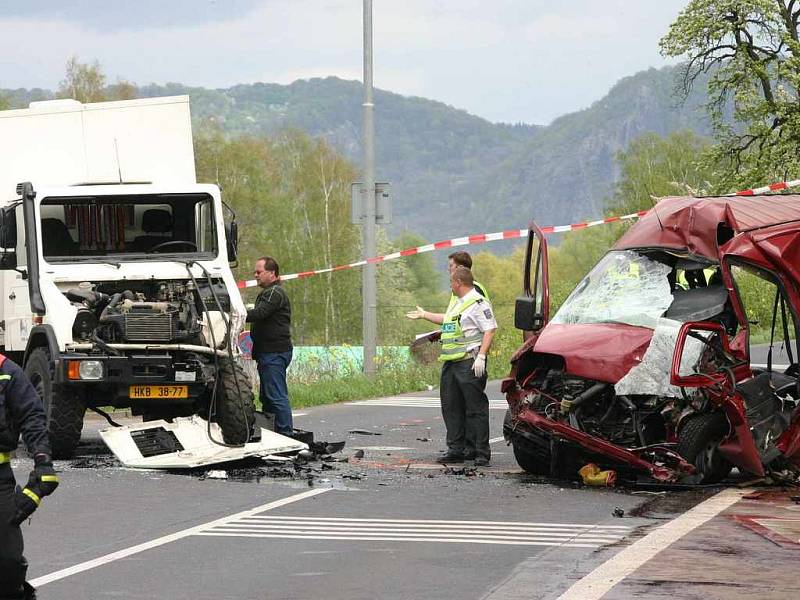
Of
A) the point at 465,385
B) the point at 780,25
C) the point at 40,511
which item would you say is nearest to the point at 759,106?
the point at 780,25

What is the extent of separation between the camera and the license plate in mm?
14016

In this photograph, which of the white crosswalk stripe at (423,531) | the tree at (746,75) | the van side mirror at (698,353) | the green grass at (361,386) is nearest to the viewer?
the white crosswalk stripe at (423,531)

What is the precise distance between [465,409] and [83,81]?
71.0 metres

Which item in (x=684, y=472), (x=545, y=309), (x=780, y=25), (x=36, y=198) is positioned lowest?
(x=684, y=472)

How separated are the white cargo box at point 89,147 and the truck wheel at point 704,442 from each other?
6528 millimetres

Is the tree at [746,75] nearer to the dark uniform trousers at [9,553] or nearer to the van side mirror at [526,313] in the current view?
the van side mirror at [526,313]

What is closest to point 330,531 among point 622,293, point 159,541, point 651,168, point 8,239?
point 159,541

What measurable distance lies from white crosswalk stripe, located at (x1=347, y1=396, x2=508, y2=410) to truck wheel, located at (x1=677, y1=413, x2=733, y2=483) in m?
9.27

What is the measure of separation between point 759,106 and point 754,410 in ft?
119

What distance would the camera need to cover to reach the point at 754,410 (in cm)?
1200

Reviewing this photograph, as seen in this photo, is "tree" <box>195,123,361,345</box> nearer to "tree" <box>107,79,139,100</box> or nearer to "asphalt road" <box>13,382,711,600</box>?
"tree" <box>107,79,139,100</box>

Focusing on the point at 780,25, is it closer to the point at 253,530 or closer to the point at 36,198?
the point at 36,198

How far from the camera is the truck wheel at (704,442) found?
1173cm

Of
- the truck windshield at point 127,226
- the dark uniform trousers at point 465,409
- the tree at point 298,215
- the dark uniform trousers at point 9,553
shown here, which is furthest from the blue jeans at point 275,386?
the tree at point 298,215
